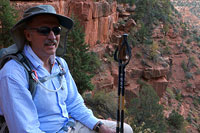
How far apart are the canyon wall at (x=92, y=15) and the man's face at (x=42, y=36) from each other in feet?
Result: 30.7

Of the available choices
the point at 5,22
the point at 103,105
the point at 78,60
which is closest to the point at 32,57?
the point at 5,22

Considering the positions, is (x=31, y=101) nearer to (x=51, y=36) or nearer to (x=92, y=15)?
(x=51, y=36)

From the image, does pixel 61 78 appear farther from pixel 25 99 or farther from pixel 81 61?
pixel 81 61

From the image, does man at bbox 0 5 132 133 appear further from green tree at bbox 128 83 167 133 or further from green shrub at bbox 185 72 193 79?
green shrub at bbox 185 72 193 79

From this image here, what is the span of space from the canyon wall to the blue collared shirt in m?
9.47

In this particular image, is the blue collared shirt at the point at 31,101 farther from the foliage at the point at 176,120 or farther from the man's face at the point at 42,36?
the foliage at the point at 176,120

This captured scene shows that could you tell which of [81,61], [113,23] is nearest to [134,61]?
[113,23]

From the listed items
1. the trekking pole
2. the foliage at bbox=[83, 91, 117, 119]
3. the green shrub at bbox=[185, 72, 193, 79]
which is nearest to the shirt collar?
the trekking pole

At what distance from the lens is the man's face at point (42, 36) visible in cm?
171

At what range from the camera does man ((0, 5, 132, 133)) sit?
1475mm

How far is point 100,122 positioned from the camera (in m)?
2.12

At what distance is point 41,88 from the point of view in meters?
1.64

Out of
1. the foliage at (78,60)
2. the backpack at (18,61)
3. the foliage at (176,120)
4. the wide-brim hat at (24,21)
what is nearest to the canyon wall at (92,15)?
the foliage at (78,60)

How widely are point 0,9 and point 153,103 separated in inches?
372
